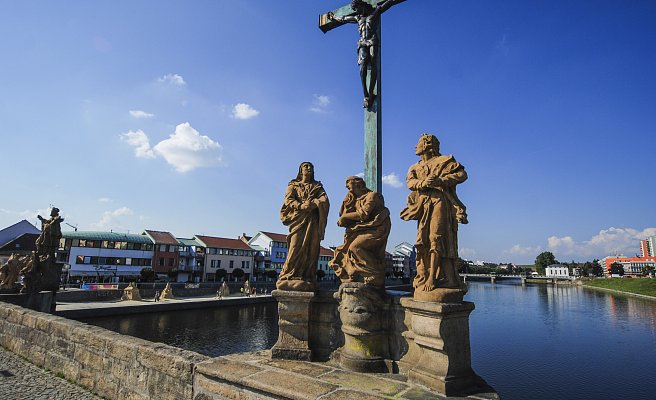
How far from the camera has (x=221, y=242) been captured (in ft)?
187

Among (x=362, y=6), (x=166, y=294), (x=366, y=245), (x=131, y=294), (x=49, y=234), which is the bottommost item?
(x=166, y=294)

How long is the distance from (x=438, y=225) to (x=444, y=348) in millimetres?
1113

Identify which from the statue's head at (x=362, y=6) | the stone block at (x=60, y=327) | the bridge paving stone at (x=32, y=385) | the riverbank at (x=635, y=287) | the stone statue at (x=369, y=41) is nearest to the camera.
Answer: the bridge paving stone at (x=32, y=385)

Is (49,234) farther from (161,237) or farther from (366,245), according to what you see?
(161,237)

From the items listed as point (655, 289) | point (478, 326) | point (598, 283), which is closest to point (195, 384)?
point (478, 326)

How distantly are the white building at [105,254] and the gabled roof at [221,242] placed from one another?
25.3 ft

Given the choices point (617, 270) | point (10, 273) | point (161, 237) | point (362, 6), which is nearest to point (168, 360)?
point (362, 6)

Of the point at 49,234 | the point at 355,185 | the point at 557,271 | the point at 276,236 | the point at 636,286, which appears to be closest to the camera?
the point at 355,185

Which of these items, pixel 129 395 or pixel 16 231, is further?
pixel 16 231

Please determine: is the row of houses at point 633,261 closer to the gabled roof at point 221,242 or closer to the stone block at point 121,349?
the gabled roof at point 221,242

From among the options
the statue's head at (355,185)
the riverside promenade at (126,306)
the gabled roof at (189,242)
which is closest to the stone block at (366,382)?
the statue's head at (355,185)

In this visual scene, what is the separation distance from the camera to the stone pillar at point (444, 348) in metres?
3.21

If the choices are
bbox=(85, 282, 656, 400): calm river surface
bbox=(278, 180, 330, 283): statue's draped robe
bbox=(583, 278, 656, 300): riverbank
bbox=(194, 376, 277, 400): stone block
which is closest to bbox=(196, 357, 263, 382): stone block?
bbox=(194, 376, 277, 400): stone block

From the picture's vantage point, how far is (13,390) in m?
5.27
